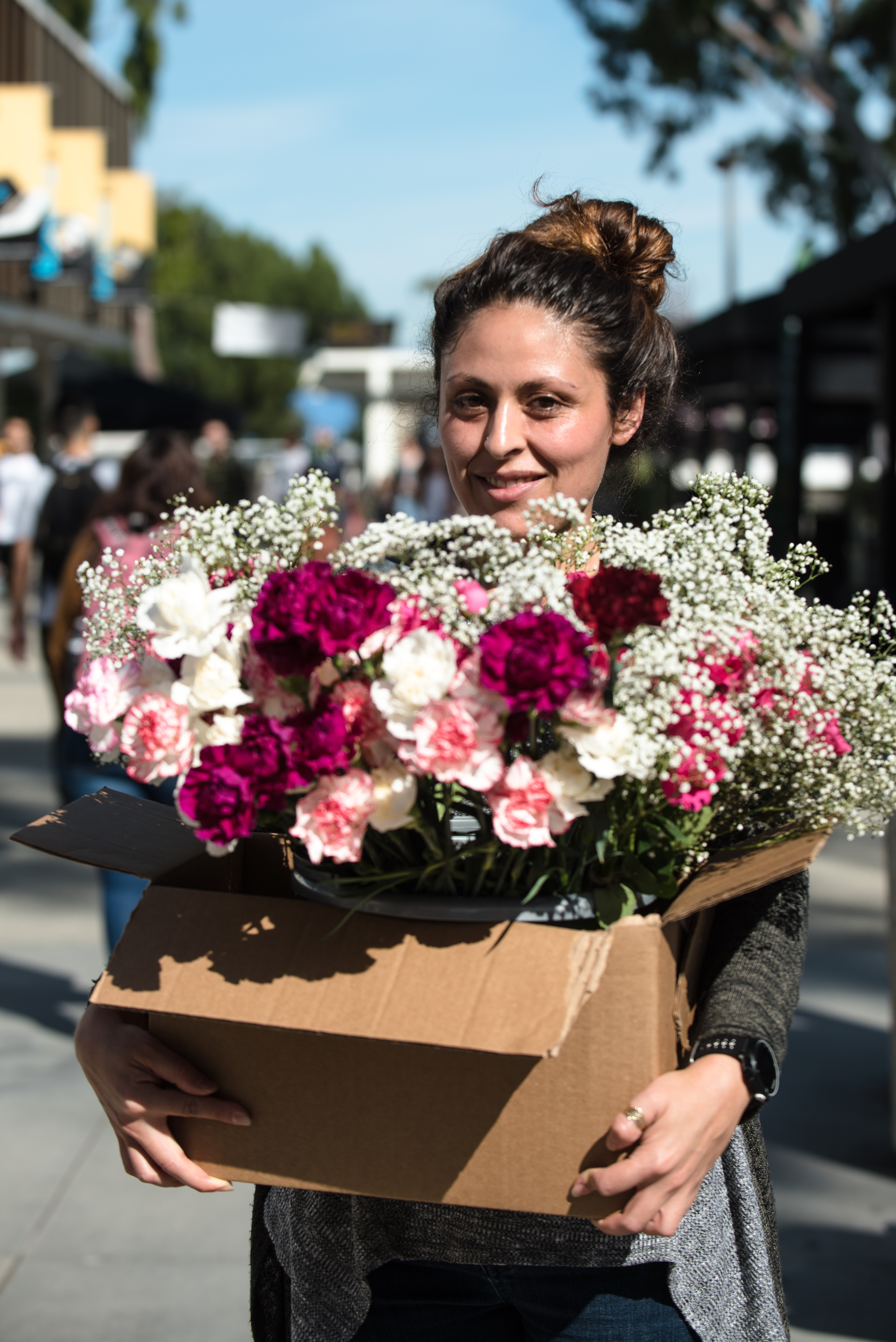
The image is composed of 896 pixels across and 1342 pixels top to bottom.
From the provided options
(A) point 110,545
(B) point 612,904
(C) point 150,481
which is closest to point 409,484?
(C) point 150,481

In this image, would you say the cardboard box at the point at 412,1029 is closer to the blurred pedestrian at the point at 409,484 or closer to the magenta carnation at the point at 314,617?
the magenta carnation at the point at 314,617

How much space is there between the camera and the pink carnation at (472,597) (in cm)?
123

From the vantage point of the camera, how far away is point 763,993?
1.52 meters

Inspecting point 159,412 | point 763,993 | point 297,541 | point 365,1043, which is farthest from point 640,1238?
point 159,412

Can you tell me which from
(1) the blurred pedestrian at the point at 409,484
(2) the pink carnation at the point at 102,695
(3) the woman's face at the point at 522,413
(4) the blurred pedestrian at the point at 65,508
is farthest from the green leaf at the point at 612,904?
(1) the blurred pedestrian at the point at 409,484

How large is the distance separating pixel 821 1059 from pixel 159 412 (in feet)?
49.4

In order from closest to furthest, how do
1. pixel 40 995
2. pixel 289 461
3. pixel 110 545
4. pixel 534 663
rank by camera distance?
pixel 534 663 < pixel 110 545 < pixel 40 995 < pixel 289 461

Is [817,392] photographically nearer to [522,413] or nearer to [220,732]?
[522,413]

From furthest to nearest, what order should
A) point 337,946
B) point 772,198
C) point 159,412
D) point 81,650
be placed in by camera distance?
point 772,198 < point 159,412 < point 81,650 < point 337,946

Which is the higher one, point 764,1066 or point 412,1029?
point 412,1029

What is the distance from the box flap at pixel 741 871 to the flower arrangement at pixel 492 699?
0.02 metres

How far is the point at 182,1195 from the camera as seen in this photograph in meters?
3.89

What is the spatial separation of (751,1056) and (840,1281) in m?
2.35

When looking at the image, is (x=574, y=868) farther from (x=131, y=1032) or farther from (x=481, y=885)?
(x=131, y=1032)
